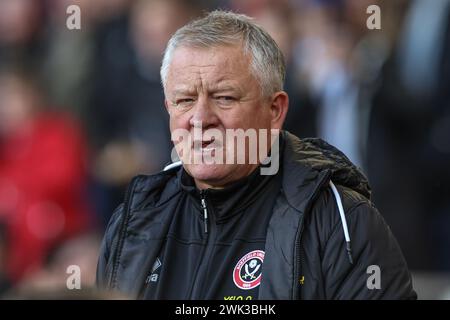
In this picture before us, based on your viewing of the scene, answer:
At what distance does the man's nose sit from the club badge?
0.36 meters

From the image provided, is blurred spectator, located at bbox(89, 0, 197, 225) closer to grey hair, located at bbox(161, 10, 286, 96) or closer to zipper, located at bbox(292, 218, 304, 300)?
grey hair, located at bbox(161, 10, 286, 96)

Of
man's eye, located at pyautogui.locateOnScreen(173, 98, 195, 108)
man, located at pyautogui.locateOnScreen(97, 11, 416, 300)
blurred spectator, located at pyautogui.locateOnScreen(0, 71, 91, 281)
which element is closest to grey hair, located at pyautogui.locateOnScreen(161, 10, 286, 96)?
man, located at pyautogui.locateOnScreen(97, 11, 416, 300)

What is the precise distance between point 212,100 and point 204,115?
51 mm

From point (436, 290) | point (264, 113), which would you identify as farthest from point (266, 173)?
point (436, 290)

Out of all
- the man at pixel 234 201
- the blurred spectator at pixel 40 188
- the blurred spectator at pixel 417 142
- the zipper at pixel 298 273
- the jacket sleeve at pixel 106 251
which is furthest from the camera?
the blurred spectator at pixel 40 188

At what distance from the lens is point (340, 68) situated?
4797 millimetres

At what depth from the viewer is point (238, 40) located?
254 centimetres

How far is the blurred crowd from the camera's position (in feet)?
15.1

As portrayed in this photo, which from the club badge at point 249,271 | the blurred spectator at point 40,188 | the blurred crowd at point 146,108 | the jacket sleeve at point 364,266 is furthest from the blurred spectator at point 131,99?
the jacket sleeve at point 364,266

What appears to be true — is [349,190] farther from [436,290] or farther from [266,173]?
[436,290]

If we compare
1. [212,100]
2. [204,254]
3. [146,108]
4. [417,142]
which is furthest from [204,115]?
[146,108]

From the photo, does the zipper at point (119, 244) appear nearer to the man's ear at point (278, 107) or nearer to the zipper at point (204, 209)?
the zipper at point (204, 209)

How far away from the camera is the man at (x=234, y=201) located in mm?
2359
